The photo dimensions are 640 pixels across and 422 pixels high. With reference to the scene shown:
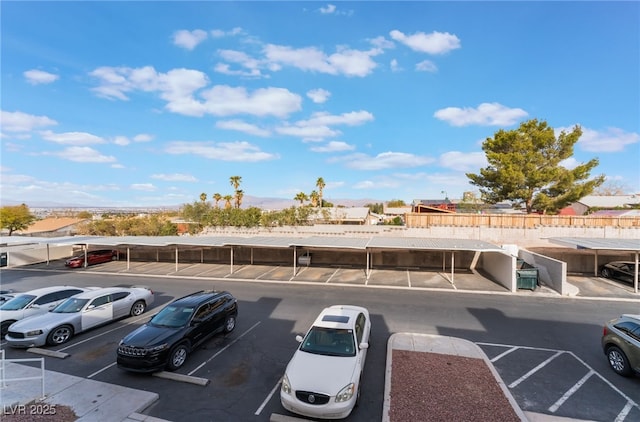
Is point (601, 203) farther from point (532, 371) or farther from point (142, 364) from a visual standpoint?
point (142, 364)

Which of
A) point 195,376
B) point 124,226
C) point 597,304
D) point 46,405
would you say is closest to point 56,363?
point 46,405

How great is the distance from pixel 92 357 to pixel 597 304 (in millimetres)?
20762

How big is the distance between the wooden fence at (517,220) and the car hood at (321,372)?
72.0 ft

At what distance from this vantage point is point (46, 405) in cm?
684

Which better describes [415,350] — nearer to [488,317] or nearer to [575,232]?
[488,317]

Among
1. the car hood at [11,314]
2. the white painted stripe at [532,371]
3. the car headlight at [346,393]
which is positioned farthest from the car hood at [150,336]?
the white painted stripe at [532,371]

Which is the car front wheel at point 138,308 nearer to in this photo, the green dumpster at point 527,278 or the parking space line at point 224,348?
the parking space line at point 224,348

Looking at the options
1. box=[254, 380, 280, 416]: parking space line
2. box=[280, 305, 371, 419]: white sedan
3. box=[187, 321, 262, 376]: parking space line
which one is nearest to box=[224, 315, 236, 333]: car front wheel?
box=[187, 321, 262, 376]: parking space line

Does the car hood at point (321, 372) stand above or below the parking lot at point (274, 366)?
above

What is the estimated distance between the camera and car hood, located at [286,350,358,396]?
635 centimetres

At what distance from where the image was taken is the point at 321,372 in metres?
6.71

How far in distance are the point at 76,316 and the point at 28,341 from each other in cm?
132

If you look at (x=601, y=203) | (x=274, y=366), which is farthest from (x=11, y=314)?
(x=601, y=203)

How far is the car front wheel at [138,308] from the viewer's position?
12945 millimetres
